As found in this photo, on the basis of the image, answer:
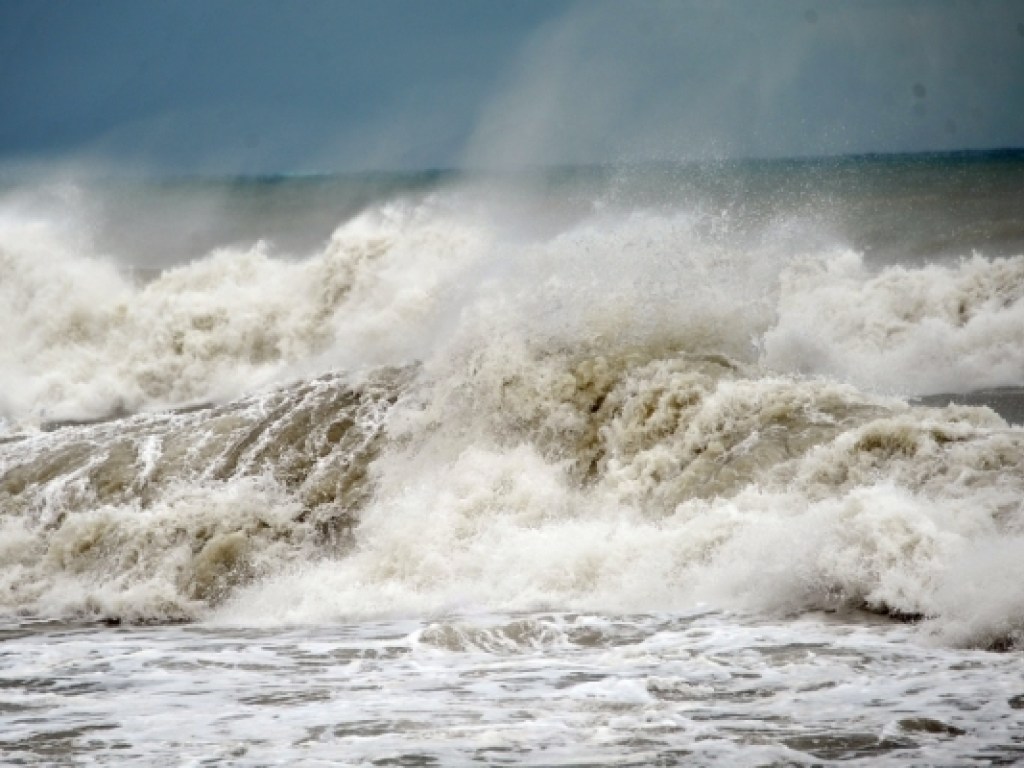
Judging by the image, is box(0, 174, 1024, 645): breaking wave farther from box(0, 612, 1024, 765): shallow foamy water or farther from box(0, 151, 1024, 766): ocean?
box(0, 612, 1024, 765): shallow foamy water

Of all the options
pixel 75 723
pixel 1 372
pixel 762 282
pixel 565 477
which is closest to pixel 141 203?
pixel 1 372

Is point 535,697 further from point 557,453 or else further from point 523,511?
point 557,453

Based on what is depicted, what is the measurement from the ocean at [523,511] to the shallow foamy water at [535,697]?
0.10 ft

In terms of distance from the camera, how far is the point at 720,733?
6.87 m

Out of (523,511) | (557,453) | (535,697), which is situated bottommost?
(535,697)

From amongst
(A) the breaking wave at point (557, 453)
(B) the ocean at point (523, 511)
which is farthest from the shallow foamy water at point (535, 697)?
(A) the breaking wave at point (557, 453)

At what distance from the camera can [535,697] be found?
7711mm

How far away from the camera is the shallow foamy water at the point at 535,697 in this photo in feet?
22.1

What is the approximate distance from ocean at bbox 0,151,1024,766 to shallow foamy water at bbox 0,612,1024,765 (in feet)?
0.10

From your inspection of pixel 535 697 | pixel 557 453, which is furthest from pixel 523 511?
pixel 535 697

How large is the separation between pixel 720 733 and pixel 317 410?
7.73 m

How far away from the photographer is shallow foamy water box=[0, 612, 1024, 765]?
22.1ft

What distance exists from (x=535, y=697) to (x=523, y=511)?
372 centimetres

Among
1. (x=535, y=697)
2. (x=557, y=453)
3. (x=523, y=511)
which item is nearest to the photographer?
(x=535, y=697)
